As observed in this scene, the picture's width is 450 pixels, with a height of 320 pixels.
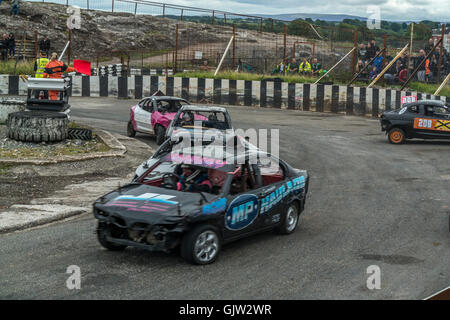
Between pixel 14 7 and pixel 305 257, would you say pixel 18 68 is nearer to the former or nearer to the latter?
pixel 14 7

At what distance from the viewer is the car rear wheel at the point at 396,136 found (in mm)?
18984

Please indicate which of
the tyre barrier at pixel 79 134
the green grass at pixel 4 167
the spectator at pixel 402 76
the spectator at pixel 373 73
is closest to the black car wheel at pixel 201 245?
the green grass at pixel 4 167

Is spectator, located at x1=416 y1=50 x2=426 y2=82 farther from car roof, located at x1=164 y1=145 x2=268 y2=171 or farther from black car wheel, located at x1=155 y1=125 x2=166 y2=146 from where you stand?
car roof, located at x1=164 y1=145 x2=268 y2=171

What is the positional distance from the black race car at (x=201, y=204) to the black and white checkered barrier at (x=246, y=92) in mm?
16097

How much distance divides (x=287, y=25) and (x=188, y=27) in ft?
39.7

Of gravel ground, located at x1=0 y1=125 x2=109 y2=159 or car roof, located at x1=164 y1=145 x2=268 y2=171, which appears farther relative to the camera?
gravel ground, located at x1=0 y1=125 x2=109 y2=159

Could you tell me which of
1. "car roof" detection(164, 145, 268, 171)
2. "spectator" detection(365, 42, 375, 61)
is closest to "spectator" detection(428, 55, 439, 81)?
"spectator" detection(365, 42, 375, 61)

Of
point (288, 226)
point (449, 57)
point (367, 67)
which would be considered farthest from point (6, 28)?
point (288, 226)

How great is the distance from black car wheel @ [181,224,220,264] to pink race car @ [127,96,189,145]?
994cm

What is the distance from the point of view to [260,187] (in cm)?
874

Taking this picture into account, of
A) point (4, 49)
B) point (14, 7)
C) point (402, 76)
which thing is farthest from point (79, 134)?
point (14, 7)

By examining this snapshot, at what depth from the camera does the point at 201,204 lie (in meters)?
7.63

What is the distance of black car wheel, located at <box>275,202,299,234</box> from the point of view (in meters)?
9.17
